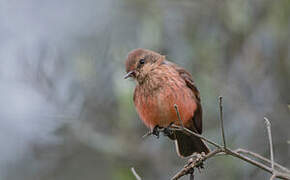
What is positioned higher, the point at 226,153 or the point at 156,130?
the point at 226,153

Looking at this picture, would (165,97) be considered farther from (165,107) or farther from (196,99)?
(196,99)

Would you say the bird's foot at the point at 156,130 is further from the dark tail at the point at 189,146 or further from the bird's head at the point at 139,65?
the bird's head at the point at 139,65

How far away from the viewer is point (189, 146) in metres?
5.41

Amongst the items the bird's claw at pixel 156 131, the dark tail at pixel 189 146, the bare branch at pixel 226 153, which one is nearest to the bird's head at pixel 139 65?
the bird's claw at pixel 156 131

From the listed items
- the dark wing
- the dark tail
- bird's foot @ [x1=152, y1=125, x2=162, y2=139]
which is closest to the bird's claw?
bird's foot @ [x1=152, y1=125, x2=162, y2=139]

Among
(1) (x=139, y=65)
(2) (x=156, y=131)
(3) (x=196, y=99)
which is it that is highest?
(1) (x=139, y=65)

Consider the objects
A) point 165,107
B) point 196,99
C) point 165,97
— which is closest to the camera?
point 165,107

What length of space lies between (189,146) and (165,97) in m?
0.61

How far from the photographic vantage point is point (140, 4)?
7254 millimetres

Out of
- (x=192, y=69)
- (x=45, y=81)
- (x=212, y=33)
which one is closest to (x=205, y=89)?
(x=192, y=69)

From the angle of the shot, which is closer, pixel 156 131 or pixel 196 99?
pixel 156 131

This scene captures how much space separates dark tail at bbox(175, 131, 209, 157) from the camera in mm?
5358

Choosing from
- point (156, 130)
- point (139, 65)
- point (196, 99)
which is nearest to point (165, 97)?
point (156, 130)

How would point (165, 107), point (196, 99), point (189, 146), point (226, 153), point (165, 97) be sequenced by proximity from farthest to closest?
point (196, 99)
point (189, 146)
point (165, 97)
point (165, 107)
point (226, 153)
